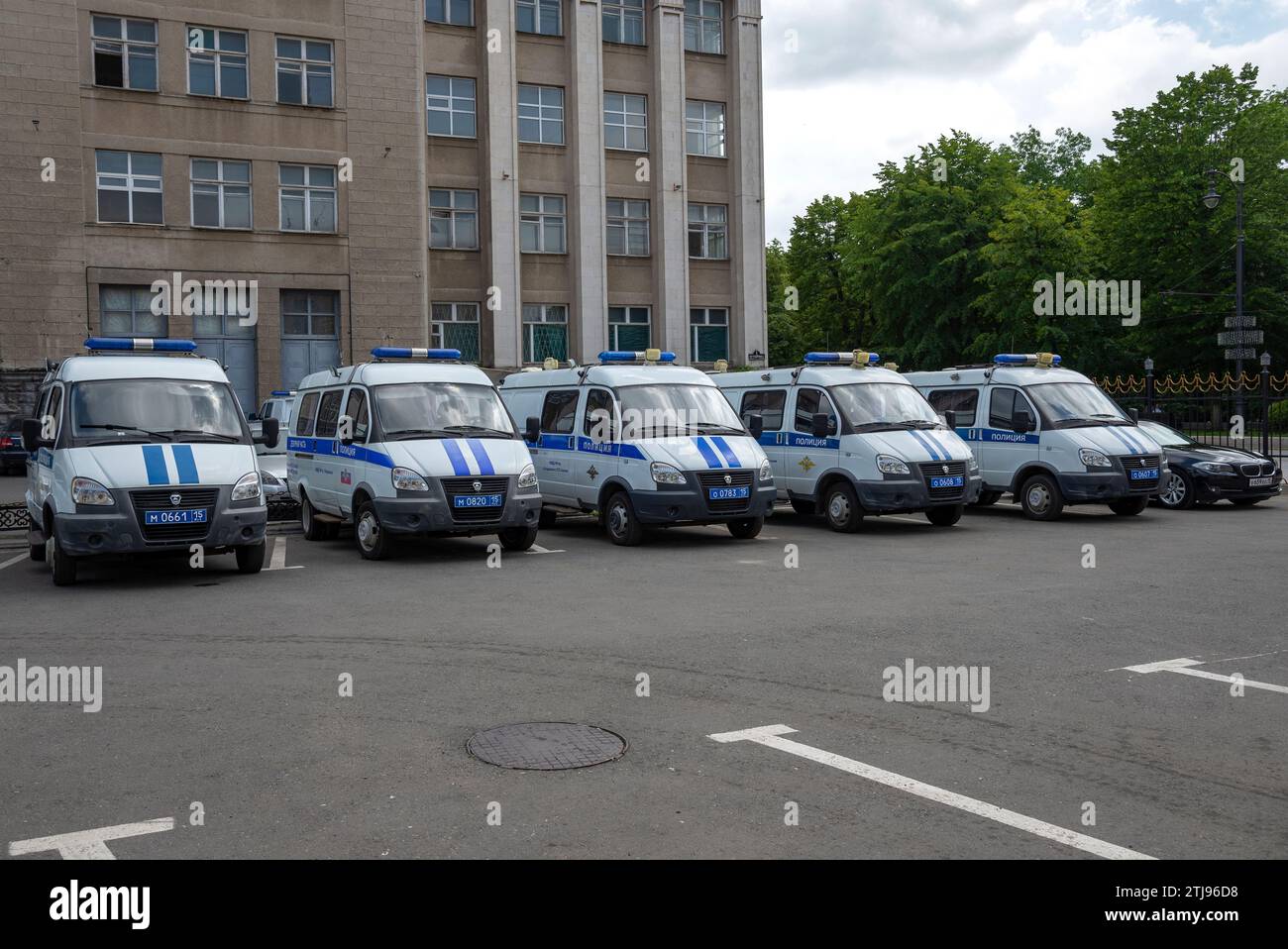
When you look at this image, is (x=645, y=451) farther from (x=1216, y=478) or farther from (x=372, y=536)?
(x=1216, y=478)

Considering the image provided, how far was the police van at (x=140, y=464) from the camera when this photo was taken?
12.5 metres

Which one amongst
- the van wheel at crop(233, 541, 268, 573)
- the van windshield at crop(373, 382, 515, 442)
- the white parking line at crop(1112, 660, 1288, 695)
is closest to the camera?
the white parking line at crop(1112, 660, 1288, 695)

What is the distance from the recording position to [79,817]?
5.31 metres

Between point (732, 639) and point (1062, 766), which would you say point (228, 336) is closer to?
point (732, 639)

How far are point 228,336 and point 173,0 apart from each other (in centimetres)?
880

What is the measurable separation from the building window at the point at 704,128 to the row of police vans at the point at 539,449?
2279cm

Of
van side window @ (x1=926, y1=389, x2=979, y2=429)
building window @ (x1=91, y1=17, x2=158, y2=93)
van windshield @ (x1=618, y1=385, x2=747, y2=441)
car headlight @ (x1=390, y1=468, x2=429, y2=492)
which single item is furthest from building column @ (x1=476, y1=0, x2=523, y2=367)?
car headlight @ (x1=390, y1=468, x2=429, y2=492)

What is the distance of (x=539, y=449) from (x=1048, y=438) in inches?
291

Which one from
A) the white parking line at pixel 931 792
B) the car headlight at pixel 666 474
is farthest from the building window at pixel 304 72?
the white parking line at pixel 931 792

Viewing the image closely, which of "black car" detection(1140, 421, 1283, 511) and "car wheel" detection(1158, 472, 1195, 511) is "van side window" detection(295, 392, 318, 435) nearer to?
"black car" detection(1140, 421, 1283, 511)

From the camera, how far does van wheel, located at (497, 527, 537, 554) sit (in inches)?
607

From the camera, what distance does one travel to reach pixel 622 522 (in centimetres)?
1627

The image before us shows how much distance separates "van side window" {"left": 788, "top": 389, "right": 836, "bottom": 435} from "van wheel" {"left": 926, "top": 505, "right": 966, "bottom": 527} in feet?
6.13
